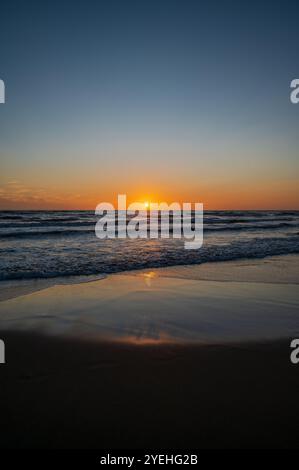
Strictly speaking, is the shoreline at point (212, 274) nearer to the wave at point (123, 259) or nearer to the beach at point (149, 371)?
the wave at point (123, 259)

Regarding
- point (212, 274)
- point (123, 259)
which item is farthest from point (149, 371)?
point (123, 259)

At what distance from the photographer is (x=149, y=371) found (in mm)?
3281

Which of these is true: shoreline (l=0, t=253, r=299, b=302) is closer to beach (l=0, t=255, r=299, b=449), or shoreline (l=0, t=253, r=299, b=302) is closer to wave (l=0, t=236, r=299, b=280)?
wave (l=0, t=236, r=299, b=280)

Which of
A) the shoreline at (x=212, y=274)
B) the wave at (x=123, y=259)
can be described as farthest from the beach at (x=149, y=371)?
the wave at (x=123, y=259)

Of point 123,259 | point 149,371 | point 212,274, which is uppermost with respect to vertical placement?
point 123,259

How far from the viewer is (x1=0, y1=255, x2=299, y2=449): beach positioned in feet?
7.85

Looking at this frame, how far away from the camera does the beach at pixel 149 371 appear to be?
239 cm

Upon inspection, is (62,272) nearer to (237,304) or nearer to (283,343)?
(237,304)

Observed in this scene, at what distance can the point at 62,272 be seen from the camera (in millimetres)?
8586

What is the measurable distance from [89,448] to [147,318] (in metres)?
2.73

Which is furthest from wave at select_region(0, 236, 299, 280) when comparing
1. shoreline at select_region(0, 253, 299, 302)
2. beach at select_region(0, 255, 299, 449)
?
beach at select_region(0, 255, 299, 449)

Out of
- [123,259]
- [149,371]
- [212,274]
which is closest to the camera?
[149,371]

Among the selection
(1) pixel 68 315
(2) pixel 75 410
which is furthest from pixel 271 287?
(2) pixel 75 410

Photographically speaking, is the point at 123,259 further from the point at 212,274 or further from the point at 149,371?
the point at 149,371
